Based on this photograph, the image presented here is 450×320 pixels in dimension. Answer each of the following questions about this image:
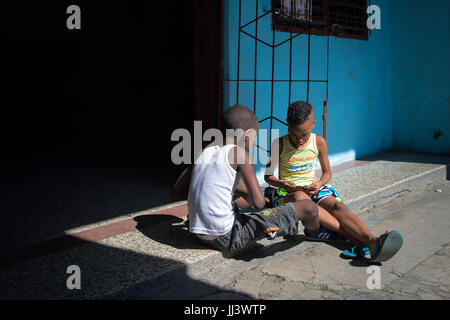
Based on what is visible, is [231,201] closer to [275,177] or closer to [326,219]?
[275,177]

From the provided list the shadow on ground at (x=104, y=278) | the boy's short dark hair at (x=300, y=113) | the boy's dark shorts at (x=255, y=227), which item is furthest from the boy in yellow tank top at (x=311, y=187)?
the shadow on ground at (x=104, y=278)

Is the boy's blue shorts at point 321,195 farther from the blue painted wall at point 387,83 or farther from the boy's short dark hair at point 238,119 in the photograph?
the blue painted wall at point 387,83

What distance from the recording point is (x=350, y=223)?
3355mm

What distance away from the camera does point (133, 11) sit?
32.0 ft

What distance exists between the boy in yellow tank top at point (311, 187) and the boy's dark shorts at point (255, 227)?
0.29m

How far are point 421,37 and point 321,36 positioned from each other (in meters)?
2.15

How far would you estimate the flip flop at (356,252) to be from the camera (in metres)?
3.42

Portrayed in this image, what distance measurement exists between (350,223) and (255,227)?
0.71 meters

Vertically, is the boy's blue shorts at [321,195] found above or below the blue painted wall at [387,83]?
below

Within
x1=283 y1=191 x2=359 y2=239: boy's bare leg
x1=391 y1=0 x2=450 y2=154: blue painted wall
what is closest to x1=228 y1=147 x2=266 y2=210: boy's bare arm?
x1=283 y1=191 x2=359 y2=239: boy's bare leg

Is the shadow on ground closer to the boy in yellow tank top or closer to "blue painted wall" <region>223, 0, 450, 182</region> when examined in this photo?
the boy in yellow tank top

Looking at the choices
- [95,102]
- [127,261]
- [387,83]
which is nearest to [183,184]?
[127,261]

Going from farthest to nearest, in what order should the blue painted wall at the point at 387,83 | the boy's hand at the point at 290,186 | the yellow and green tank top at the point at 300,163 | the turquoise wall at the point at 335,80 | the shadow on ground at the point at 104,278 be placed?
the blue painted wall at the point at 387,83 < the turquoise wall at the point at 335,80 < the yellow and green tank top at the point at 300,163 < the boy's hand at the point at 290,186 < the shadow on ground at the point at 104,278

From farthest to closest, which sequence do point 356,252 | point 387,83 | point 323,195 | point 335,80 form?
point 387,83, point 335,80, point 323,195, point 356,252
